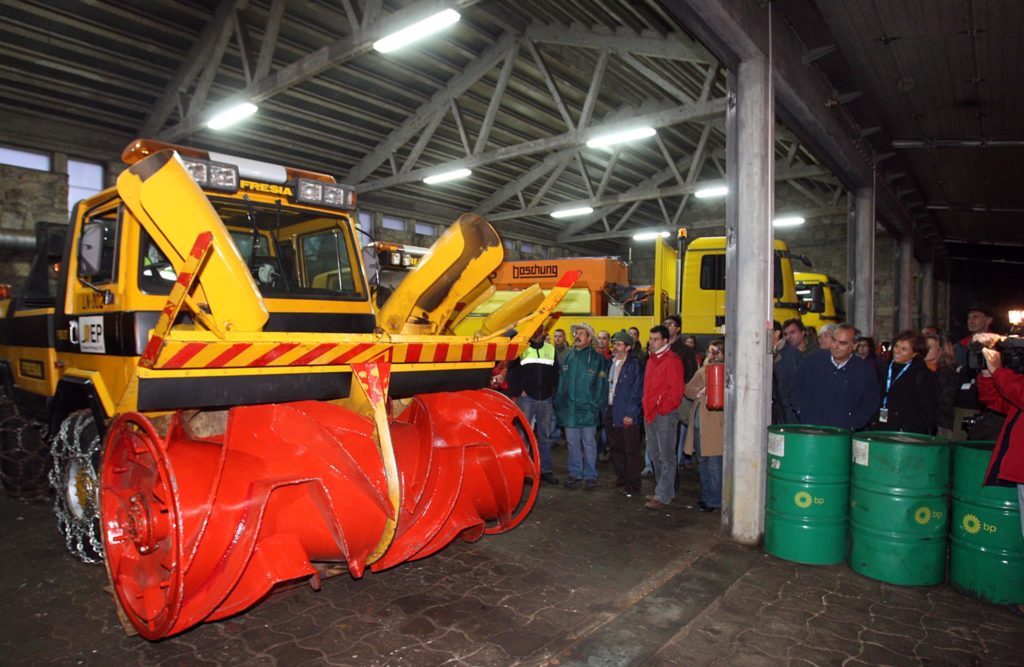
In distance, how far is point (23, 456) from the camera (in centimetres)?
591

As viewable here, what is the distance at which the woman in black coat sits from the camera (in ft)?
16.8

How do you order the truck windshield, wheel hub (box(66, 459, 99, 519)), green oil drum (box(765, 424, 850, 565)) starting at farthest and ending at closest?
green oil drum (box(765, 424, 850, 565)) < wheel hub (box(66, 459, 99, 519)) < the truck windshield

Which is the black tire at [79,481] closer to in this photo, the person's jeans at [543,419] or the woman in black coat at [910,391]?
the person's jeans at [543,419]

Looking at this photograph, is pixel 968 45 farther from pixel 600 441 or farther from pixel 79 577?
pixel 79 577

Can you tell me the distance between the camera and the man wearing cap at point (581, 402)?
6.66 meters

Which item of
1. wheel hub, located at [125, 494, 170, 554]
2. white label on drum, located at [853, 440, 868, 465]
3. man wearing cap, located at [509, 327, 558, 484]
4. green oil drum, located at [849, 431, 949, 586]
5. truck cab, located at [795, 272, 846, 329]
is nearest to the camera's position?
wheel hub, located at [125, 494, 170, 554]

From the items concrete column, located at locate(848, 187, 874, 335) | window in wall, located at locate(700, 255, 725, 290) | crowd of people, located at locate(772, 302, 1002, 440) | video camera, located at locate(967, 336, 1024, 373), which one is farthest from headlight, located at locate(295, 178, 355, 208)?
concrete column, located at locate(848, 187, 874, 335)

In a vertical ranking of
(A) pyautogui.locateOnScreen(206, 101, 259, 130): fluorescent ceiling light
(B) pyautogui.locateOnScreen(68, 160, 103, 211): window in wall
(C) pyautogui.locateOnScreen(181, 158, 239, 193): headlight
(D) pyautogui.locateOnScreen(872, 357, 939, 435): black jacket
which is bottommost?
(D) pyautogui.locateOnScreen(872, 357, 939, 435): black jacket

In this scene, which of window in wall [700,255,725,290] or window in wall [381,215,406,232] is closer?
window in wall [700,255,725,290]

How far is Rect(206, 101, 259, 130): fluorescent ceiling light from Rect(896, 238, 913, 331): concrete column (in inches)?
538

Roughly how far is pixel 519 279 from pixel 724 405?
6.15 m

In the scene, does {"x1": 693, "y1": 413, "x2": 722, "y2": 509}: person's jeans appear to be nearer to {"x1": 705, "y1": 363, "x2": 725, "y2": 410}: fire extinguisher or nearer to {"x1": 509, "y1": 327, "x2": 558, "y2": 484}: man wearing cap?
{"x1": 705, "y1": 363, "x2": 725, "y2": 410}: fire extinguisher

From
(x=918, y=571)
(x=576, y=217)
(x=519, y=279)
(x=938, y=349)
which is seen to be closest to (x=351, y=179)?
(x=519, y=279)

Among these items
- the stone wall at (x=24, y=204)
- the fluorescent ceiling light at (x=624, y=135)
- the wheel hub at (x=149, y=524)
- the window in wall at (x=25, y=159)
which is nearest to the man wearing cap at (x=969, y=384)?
the fluorescent ceiling light at (x=624, y=135)
